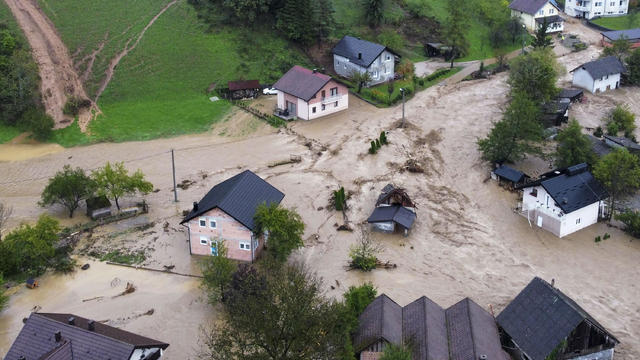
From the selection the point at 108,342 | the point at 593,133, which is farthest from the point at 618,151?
the point at 108,342

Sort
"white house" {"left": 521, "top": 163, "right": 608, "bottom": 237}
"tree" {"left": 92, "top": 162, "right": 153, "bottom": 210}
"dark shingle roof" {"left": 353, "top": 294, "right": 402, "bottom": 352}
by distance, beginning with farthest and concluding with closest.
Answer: "tree" {"left": 92, "top": 162, "right": 153, "bottom": 210}, "white house" {"left": 521, "top": 163, "right": 608, "bottom": 237}, "dark shingle roof" {"left": 353, "top": 294, "right": 402, "bottom": 352}

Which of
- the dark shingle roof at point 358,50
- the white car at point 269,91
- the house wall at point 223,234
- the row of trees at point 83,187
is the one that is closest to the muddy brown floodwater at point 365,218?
the house wall at point 223,234

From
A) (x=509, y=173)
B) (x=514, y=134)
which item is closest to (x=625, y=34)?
(x=514, y=134)

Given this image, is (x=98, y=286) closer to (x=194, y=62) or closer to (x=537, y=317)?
(x=537, y=317)

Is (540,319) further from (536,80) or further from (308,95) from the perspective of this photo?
(308,95)

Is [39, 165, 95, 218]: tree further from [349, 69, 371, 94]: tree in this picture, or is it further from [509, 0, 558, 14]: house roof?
[509, 0, 558, 14]: house roof

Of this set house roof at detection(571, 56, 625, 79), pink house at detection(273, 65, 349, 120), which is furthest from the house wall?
house roof at detection(571, 56, 625, 79)
